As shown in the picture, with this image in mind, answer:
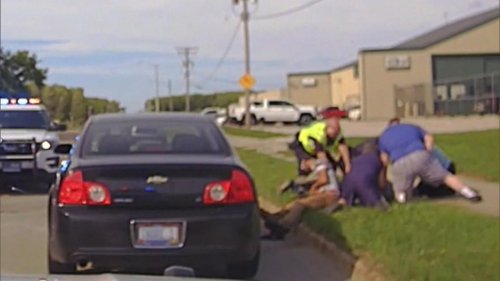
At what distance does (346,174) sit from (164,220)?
6.15 metres

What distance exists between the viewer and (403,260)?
952cm

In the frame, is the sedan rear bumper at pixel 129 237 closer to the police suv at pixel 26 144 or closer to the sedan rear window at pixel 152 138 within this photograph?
the sedan rear window at pixel 152 138

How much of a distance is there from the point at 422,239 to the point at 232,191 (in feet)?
10.3

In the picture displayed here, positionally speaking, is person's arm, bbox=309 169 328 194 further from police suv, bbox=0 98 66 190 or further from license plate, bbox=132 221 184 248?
license plate, bbox=132 221 184 248

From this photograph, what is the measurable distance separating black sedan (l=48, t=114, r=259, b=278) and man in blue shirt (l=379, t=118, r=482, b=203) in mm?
6350

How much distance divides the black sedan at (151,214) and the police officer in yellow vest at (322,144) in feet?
21.1

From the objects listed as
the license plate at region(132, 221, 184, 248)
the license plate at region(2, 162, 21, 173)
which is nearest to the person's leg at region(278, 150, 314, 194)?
the license plate at region(2, 162, 21, 173)

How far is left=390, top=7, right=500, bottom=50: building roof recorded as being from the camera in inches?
2721

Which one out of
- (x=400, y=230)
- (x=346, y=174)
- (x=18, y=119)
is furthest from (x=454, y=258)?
(x=18, y=119)

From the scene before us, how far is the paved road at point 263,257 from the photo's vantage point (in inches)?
400

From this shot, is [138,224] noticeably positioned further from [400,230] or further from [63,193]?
[400,230]

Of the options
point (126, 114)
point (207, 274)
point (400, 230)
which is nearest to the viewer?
point (207, 274)

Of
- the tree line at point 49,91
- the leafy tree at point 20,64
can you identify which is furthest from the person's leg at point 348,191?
the leafy tree at point 20,64


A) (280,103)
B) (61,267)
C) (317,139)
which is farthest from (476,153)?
(280,103)
